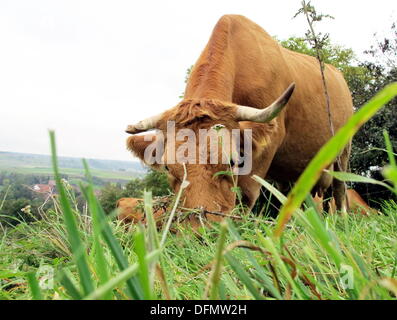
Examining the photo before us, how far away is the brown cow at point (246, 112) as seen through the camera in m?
4.12

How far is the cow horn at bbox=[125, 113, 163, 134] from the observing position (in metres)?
5.16

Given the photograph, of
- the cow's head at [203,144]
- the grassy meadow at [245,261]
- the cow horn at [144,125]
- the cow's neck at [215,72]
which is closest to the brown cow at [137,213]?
the grassy meadow at [245,261]

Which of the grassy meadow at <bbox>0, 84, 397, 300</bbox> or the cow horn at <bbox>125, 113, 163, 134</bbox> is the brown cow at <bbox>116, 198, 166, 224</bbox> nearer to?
the grassy meadow at <bbox>0, 84, 397, 300</bbox>

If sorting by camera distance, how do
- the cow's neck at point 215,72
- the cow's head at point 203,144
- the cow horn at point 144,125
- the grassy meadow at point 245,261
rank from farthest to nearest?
the cow's neck at point 215,72, the cow horn at point 144,125, the cow's head at point 203,144, the grassy meadow at point 245,261

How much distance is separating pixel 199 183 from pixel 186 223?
124cm

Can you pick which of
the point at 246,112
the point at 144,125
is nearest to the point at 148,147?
the point at 144,125

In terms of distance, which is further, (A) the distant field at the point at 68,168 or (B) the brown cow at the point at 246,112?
(B) the brown cow at the point at 246,112

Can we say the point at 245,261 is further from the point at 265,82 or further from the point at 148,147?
the point at 265,82

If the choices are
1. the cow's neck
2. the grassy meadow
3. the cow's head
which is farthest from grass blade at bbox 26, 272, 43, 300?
the cow's neck

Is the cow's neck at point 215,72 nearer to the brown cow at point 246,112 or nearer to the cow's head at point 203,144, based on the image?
the brown cow at point 246,112

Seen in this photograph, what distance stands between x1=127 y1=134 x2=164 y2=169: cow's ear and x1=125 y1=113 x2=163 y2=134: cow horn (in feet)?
0.43

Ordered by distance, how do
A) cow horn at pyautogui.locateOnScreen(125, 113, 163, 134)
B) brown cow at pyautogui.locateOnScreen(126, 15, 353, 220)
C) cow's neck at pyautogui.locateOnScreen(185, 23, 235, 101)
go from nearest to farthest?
brown cow at pyautogui.locateOnScreen(126, 15, 353, 220), cow horn at pyautogui.locateOnScreen(125, 113, 163, 134), cow's neck at pyautogui.locateOnScreen(185, 23, 235, 101)

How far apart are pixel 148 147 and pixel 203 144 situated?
61.9 inches

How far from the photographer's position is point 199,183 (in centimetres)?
393
